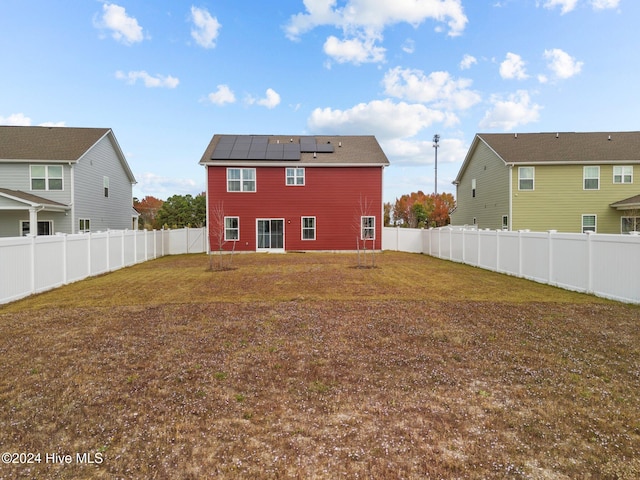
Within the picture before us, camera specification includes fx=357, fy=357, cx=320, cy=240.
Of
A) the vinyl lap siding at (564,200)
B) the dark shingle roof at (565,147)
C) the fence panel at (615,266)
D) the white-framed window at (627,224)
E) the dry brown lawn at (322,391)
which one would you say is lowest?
the dry brown lawn at (322,391)

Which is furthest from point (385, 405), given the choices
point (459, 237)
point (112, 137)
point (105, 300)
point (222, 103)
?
point (112, 137)

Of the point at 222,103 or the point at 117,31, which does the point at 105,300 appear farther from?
the point at 222,103

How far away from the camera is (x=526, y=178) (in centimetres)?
2156

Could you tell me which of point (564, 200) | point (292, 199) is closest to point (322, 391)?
point (292, 199)

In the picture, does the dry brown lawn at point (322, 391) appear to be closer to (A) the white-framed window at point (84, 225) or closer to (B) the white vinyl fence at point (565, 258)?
(B) the white vinyl fence at point (565, 258)

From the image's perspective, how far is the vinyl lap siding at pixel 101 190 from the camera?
69.3ft

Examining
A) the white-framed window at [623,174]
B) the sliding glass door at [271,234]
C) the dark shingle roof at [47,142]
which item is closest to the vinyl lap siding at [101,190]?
the dark shingle roof at [47,142]

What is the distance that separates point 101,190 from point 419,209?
42.1 meters

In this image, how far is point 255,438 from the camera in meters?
3.02

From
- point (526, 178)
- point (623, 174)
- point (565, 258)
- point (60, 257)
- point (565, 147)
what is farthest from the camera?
point (565, 147)

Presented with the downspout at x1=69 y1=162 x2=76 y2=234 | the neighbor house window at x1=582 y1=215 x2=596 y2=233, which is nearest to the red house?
the downspout at x1=69 y1=162 x2=76 y2=234

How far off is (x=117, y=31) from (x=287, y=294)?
45.7ft

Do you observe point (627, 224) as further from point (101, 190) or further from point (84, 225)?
point (101, 190)

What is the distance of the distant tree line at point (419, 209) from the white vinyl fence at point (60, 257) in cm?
4033
